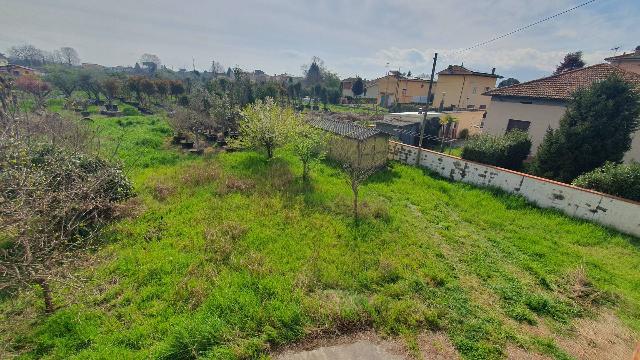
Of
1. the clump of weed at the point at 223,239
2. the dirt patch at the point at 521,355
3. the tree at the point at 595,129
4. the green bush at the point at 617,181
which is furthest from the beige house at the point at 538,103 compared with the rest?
the clump of weed at the point at 223,239

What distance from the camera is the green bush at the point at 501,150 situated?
500 inches

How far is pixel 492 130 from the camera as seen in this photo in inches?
696

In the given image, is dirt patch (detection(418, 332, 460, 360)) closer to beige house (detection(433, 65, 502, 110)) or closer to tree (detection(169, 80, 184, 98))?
beige house (detection(433, 65, 502, 110))

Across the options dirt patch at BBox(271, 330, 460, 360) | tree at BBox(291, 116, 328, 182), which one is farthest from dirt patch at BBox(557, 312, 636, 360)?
tree at BBox(291, 116, 328, 182)

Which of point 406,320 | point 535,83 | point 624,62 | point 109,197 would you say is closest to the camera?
point 406,320

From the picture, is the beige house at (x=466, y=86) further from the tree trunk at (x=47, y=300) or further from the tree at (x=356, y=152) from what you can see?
the tree trunk at (x=47, y=300)

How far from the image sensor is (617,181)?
8883 millimetres

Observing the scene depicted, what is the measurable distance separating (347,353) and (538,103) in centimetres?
1743

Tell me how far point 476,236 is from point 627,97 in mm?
8586

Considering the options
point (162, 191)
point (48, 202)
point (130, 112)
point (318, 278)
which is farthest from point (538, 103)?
point (130, 112)

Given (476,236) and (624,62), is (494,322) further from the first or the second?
(624,62)

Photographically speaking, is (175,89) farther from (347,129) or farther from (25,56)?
(25,56)

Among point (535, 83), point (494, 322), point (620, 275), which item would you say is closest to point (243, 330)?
point (494, 322)

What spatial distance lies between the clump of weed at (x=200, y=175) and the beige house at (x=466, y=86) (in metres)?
27.5
